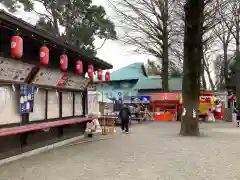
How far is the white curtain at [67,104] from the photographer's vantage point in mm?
14102

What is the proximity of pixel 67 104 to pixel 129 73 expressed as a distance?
108ft

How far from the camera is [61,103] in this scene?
1371 centimetres

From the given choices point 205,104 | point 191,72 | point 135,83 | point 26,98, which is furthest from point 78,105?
point 135,83

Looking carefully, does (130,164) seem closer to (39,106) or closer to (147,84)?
(39,106)

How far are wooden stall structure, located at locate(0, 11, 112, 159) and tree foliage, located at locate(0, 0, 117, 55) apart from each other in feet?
60.1

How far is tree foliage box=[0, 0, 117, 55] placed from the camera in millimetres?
32125

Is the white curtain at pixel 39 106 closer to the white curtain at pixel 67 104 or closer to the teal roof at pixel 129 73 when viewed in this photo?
the white curtain at pixel 67 104

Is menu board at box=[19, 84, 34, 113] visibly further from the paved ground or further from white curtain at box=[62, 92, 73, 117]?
white curtain at box=[62, 92, 73, 117]

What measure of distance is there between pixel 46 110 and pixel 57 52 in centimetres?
206

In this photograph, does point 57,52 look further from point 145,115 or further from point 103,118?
point 145,115

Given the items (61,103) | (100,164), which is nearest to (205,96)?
(61,103)

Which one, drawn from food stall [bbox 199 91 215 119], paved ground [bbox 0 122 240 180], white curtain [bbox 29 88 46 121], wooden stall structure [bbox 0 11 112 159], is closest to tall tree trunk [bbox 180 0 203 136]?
paved ground [bbox 0 122 240 180]

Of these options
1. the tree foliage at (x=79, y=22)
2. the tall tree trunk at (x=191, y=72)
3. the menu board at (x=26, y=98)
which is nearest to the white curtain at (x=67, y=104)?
the menu board at (x=26, y=98)

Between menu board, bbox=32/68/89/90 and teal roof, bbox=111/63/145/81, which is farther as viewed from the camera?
teal roof, bbox=111/63/145/81
